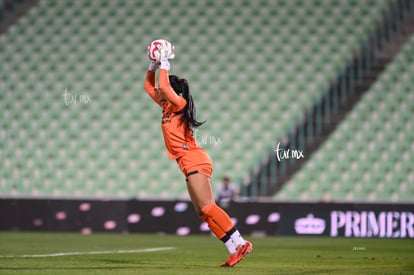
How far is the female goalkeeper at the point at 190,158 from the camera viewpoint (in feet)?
28.2

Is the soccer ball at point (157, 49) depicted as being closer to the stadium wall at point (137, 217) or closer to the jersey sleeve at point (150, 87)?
the jersey sleeve at point (150, 87)

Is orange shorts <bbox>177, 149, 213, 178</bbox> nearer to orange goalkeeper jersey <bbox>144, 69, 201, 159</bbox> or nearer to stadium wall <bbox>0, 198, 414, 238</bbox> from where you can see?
orange goalkeeper jersey <bbox>144, 69, 201, 159</bbox>

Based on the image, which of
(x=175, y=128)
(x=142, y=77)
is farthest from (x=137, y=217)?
(x=175, y=128)

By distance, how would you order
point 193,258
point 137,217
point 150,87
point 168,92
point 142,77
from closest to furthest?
point 168,92
point 150,87
point 193,258
point 137,217
point 142,77

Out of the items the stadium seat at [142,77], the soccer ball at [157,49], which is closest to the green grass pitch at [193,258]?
the soccer ball at [157,49]

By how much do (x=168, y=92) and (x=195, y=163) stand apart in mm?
734

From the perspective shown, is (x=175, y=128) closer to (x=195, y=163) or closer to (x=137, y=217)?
(x=195, y=163)

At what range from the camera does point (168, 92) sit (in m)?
8.59

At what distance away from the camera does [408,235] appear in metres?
16.9

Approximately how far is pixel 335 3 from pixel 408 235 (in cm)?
847

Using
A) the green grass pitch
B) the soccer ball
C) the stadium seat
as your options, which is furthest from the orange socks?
the stadium seat

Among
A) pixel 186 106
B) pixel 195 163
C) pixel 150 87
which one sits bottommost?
pixel 195 163

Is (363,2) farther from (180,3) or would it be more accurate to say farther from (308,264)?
(308,264)

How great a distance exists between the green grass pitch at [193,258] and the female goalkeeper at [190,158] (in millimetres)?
295
